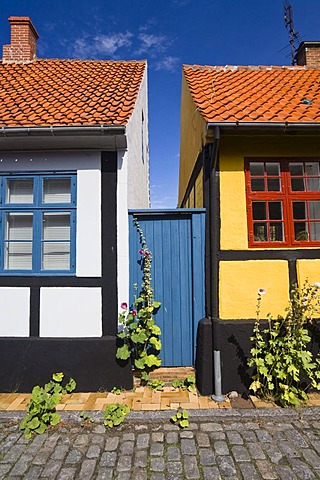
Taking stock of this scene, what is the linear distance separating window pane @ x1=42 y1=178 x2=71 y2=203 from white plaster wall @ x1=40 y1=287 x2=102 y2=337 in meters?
1.27

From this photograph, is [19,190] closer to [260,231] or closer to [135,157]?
[135,157]

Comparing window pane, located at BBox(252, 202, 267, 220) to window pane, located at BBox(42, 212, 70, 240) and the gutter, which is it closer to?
the gutter

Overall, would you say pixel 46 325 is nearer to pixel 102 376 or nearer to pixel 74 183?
pixel 102 376

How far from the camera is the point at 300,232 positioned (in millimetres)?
4285

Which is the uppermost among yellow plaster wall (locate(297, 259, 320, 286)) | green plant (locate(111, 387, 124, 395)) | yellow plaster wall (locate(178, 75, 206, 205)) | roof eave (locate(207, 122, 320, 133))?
yellow plaster wall (locate(178, 75, 206, 205))

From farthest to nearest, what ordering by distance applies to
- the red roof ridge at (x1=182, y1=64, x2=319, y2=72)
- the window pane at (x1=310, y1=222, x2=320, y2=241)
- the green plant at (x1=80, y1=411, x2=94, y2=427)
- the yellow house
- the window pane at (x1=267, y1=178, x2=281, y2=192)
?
1. the red roof ridge at (x1=182, y1=64, x2=319, y2=72)
2. the window pane at (x1=310, y1=222, x2=320, y2=241)
3. the window pane at (x1=267, y1=178, x2=281, y2=192)
4. the yellow house
5. the green plant at (x1=80, y1=411, x2=94, y2=427)

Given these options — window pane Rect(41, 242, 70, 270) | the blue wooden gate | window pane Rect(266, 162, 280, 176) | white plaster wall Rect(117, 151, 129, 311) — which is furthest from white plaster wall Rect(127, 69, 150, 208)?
window pane Rect(266, 162, 280, 176)

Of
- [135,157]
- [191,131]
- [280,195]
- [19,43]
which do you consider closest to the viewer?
[280,195]

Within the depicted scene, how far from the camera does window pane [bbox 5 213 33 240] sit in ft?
13.7

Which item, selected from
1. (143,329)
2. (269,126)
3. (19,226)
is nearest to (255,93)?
(269,126)

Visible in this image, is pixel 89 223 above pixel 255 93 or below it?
below

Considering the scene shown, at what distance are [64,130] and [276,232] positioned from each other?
325cm

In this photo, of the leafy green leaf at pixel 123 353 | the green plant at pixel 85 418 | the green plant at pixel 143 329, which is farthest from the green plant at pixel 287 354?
the green plant at pixel 85 418

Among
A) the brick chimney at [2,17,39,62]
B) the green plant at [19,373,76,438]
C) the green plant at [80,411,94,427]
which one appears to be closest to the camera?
the green plant at [19,373,76,438]
